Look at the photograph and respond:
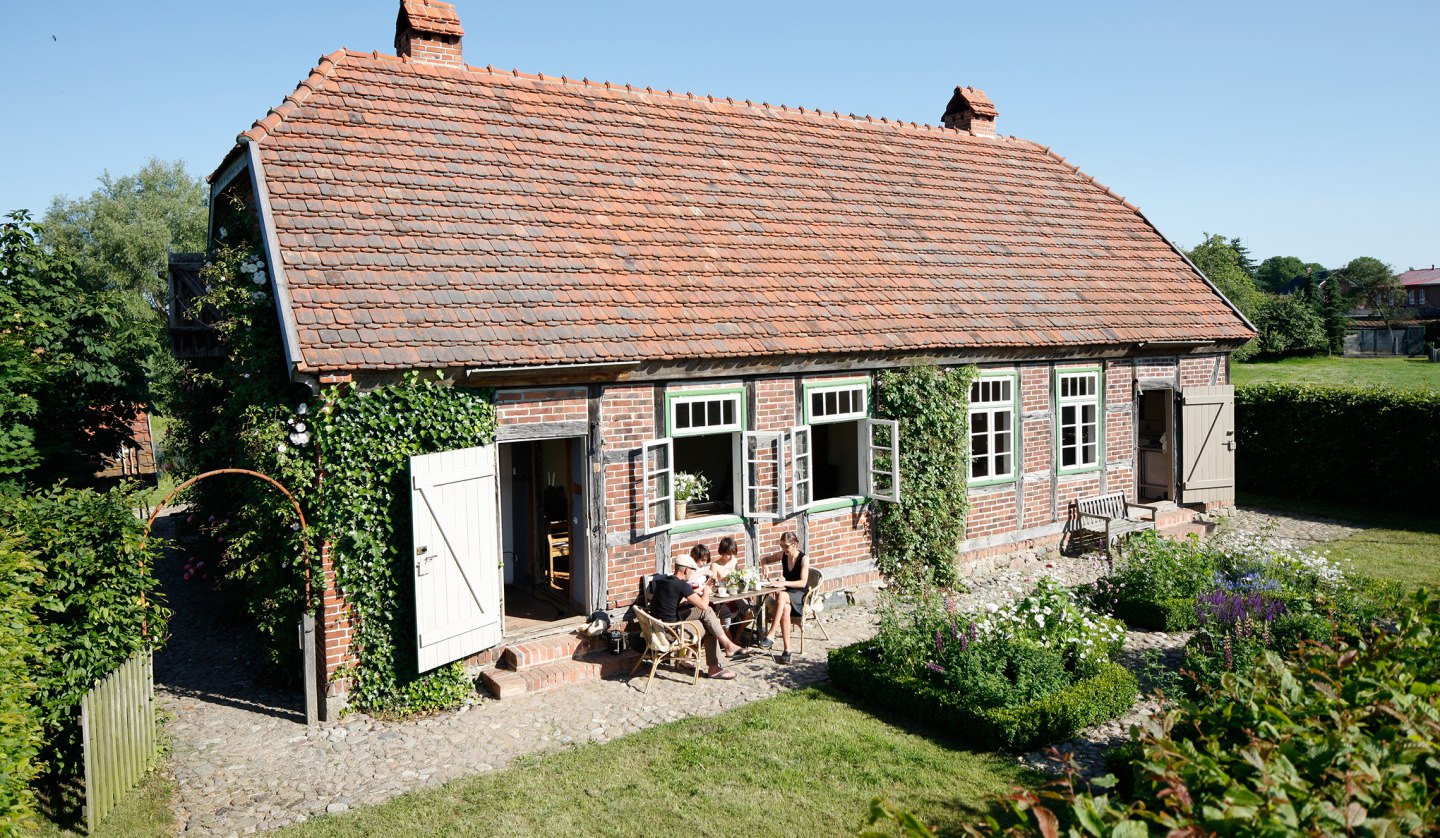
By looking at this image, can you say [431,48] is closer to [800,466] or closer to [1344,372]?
[800,466]

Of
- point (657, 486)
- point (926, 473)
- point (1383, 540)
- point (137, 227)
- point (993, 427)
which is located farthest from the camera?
point (137, 227)

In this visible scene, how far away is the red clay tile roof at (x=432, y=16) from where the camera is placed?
12.8 meters

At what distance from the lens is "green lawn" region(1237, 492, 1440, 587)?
13555 mm

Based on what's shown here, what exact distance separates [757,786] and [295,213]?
711 cm

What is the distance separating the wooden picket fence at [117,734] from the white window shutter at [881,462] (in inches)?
328

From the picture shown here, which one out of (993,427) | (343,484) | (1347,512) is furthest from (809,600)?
(1347,512)

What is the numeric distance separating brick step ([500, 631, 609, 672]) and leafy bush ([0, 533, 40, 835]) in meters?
→ 4.16

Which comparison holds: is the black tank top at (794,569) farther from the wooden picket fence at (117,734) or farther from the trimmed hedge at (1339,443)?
the trimmed hedge at (1339,443)

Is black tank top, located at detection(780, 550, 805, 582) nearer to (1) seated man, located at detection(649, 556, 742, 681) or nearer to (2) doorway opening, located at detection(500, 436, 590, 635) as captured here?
(1) seated man, located at detection(649, 556, 742, 681)

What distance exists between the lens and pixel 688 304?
11.4m

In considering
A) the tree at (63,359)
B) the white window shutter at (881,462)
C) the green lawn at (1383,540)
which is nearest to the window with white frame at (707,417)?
the white window shutter at (881,462)

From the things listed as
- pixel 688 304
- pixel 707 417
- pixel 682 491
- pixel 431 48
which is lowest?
pixel 682 491

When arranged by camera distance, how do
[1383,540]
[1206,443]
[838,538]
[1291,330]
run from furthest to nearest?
[1291,330]
[1206,443]
[1383,540]
[838,538]

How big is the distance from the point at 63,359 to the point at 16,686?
23.2ft
